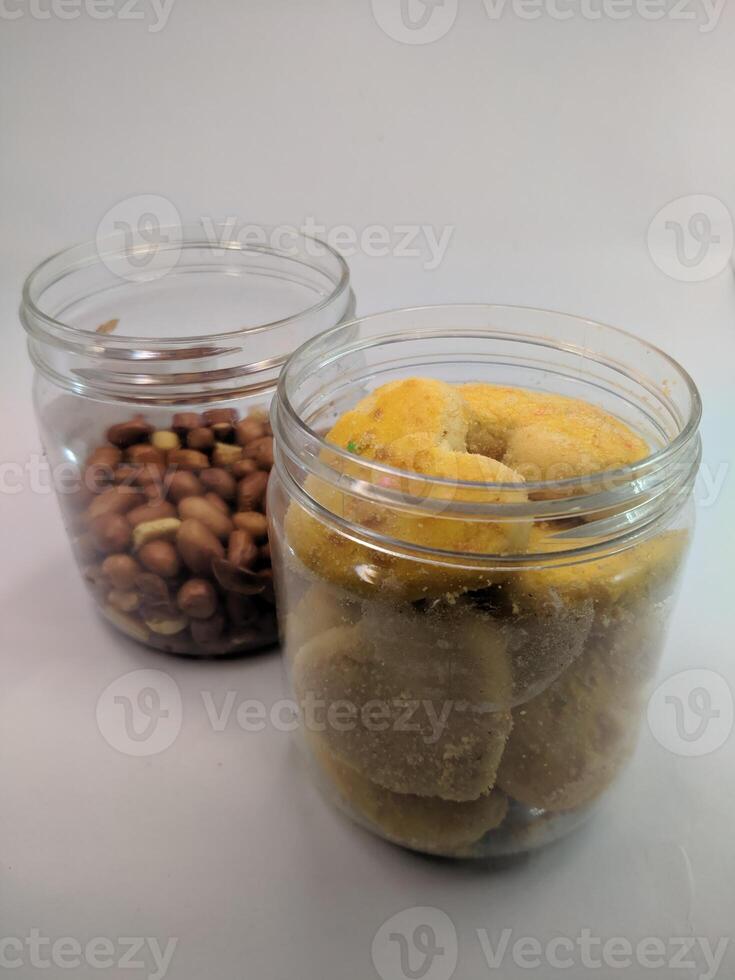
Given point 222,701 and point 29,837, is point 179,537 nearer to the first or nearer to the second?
point 222,701

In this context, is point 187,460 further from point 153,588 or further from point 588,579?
point 588,579

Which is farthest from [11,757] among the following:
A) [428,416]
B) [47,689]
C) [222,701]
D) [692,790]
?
[692,790]

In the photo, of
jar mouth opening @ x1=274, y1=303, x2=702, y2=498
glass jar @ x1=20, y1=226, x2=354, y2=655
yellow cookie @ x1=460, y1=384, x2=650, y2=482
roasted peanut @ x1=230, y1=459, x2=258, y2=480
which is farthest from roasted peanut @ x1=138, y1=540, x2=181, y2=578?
yellow cookie @ x1=460, y1=384, x2=650, y2=482

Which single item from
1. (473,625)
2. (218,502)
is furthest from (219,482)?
(473,625)

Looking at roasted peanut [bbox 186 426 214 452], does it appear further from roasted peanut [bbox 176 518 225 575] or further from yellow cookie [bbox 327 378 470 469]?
yellow cookie [bbox 327 378 470 469]

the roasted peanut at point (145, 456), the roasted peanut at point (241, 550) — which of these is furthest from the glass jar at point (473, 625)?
the roasted peanut at point (145, 456)

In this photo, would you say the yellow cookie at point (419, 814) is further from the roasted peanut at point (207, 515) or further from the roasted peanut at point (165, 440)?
the roasted peanut at point (165, 440)
